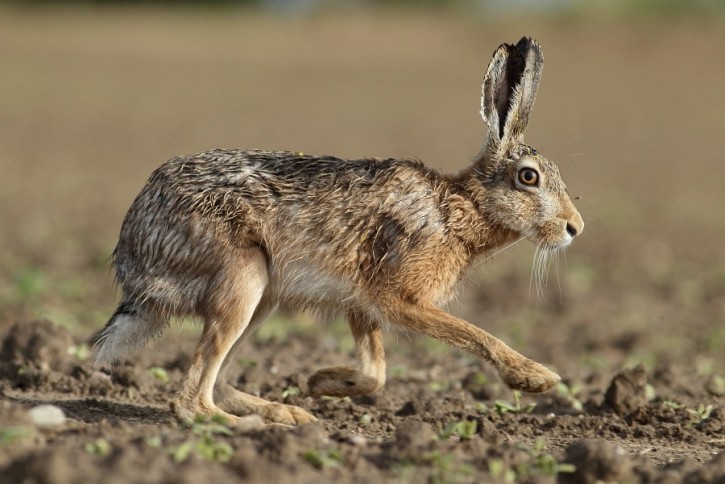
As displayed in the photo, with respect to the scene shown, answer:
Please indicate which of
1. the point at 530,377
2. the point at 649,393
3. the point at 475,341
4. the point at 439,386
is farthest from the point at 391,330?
the point at 649,393

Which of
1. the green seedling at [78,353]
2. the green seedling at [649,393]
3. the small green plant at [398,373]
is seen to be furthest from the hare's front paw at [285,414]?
the green seedling at [649,393]

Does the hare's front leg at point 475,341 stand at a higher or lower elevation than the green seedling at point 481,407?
higher

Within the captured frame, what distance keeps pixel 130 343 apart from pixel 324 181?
1468 mm

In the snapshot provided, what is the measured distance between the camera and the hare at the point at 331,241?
6469 millimetres

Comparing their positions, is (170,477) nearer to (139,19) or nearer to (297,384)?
(297,384)

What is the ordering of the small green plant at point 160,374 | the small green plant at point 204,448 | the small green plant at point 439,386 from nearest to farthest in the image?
the small green plant at point 204,448, the small green plant at point 160,374, the small green plant at point 439,386

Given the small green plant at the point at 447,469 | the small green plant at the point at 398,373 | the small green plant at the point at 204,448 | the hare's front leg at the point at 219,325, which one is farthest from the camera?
the small green plant at the point at 398,373

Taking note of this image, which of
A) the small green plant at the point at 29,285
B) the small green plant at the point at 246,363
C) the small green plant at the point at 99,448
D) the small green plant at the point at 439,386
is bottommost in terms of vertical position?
the small green plant at the point at 29,285

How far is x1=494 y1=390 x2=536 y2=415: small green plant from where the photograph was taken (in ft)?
23.0

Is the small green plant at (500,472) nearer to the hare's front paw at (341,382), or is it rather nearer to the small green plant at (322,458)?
the small green plant at (322,458)

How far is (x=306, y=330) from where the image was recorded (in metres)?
10.3

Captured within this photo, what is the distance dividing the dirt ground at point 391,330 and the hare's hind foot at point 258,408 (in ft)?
0.62

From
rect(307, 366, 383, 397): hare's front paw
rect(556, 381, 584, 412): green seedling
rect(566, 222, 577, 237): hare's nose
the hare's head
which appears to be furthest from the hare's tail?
rect(556, 381, 584, 412): green seedling

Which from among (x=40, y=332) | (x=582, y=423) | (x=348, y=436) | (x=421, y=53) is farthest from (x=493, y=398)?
(x=421, y=53)
